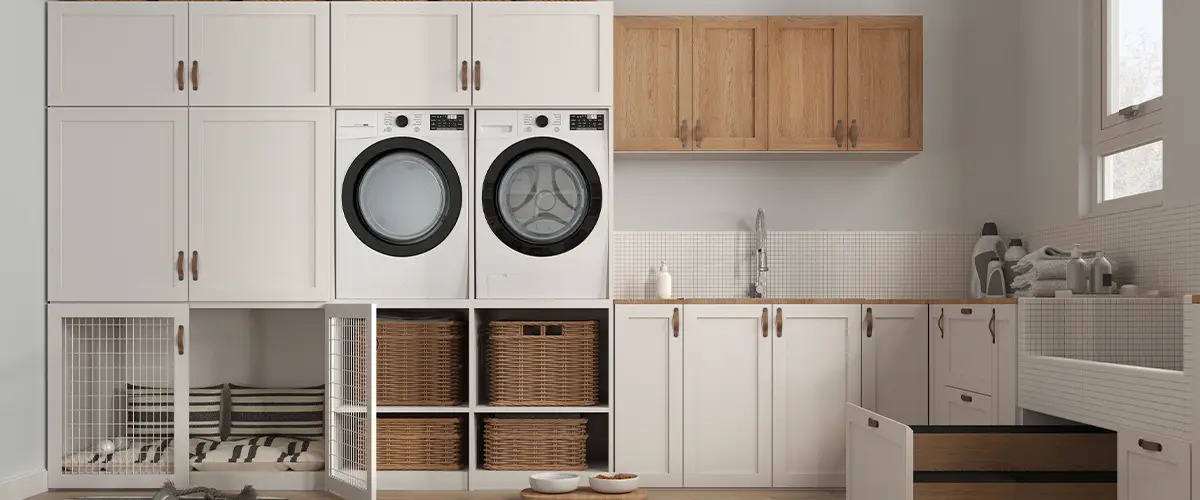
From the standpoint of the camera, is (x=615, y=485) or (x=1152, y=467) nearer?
(x=1152, y=467)

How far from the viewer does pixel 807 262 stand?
14.8ft

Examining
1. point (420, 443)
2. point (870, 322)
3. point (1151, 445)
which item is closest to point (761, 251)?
point (870, 322)

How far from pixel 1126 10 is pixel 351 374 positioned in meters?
3.43

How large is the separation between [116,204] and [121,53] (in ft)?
2.13

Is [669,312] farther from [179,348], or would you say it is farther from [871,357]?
[179,348]

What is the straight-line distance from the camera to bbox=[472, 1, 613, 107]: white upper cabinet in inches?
155

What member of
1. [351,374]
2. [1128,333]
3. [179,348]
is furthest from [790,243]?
[179,348]

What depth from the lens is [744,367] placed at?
391 centimetres

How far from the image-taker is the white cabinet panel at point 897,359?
3916mm

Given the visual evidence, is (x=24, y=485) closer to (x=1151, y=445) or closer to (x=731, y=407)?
(x=731, y=407)

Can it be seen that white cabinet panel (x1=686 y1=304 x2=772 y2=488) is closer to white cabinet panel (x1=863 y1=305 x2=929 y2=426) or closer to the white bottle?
the white bottle

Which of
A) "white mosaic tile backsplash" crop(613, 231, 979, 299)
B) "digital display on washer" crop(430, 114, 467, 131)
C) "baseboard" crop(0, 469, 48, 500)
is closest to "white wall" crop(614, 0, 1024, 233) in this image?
"white mosaic tile backsplash" crop(613, 231, 979, 299)

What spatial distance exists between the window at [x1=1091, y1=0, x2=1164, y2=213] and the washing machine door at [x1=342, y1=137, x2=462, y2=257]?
263 cm

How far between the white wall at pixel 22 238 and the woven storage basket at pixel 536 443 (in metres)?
1.92
